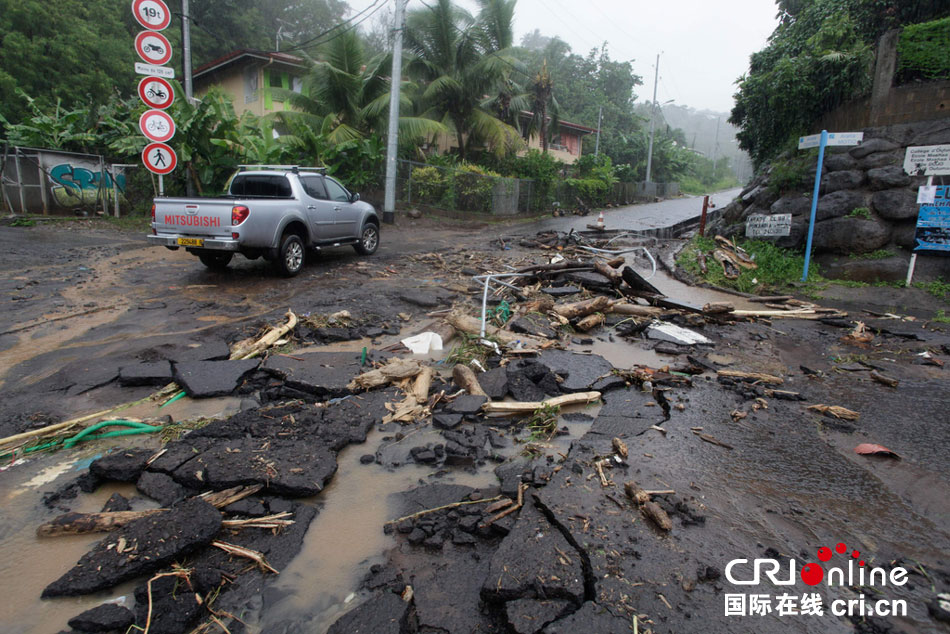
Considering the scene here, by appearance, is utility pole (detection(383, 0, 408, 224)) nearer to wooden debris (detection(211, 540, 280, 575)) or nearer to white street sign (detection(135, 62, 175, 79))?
white street sign (detection(135, 62, 175, 79))

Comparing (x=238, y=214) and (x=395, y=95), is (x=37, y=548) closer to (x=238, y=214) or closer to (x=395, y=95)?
(x=238, y=214)

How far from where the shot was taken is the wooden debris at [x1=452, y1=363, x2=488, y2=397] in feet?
16.5

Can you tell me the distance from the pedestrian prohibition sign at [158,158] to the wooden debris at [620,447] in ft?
34.9

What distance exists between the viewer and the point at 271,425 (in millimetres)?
4188

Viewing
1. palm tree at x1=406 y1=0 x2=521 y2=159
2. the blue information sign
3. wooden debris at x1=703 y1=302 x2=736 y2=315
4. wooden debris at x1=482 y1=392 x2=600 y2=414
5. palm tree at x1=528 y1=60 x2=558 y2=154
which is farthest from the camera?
palm tree at x1=528 y1=60 x2=558 y2=154

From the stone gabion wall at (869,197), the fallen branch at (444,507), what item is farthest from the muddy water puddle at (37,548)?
the stone gabion wall at (869,197)

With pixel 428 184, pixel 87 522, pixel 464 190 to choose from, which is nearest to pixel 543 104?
pixel 464 190

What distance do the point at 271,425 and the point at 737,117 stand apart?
64.1ft

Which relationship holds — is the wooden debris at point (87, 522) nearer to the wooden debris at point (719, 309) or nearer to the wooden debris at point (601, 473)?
the wooden debris at point (601, 473)

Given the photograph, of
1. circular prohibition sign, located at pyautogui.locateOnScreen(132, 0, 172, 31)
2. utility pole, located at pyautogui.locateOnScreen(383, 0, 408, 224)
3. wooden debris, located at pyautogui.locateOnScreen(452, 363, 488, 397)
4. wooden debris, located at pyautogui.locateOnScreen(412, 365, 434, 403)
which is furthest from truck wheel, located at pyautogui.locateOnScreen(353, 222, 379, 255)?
wooden debris, located at pyautogui.locateOnScreen(452, 363, 488, 397)

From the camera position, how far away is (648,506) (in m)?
3.21

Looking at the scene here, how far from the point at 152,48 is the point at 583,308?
9.81 m

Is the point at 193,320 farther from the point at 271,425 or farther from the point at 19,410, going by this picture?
the point at 271,425

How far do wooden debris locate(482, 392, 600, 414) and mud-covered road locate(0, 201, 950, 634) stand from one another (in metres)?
0.11
